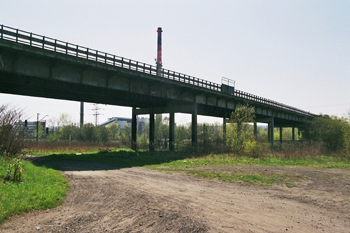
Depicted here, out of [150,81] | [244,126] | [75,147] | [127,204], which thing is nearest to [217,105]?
[244,126]

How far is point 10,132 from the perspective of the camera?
15.0 m

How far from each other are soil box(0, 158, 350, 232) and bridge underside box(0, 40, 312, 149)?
39.7 ft

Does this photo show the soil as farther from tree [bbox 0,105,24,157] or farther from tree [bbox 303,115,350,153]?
tree [bbox 303,115,350,153]

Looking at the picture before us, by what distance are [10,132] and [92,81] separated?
12581 mm

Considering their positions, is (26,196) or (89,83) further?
(89,83)

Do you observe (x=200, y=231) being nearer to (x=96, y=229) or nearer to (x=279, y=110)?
(x=96, y=229)

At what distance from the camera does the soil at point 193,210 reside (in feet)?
20.7

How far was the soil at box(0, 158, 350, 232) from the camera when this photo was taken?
630 cm

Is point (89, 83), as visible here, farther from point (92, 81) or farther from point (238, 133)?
point (238, 133)

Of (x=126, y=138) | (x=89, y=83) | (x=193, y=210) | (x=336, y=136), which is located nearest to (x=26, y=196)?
(x=193, y=210)

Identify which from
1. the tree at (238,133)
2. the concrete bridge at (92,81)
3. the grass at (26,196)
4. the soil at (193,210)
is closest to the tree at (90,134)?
the concrete bridge at (92,81)

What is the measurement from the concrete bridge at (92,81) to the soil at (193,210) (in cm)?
1497

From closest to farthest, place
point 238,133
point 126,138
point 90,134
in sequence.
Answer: point 238,133 → point 90,134 → point 126,138

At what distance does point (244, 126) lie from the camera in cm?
3180
